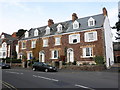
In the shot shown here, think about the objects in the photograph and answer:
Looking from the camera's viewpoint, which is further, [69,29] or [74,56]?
[69,29]

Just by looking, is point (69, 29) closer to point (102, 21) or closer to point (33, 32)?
point (102, 21)

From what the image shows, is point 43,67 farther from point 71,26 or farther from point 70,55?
point 71,26

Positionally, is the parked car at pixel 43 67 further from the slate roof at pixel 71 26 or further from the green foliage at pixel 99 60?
the slate roof at pixel 71 26

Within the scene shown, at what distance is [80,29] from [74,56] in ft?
20.1

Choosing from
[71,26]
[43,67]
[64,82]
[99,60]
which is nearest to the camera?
[64,82]

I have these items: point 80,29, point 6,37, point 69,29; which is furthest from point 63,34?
point 6,37

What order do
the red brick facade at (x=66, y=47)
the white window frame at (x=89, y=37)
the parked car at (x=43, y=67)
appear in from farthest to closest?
the white window frame at (x=89, y=37)
the red brick facade at (x=66, y=47)
the parked car at (x=43, y=67)

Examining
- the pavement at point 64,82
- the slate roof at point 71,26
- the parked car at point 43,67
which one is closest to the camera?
the pavement at point 64,82

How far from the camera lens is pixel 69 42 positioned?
34.3m

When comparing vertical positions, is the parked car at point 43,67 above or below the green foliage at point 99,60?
below

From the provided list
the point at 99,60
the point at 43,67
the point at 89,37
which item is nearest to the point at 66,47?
the point at 89,37

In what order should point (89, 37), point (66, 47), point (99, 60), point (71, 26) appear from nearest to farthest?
1. point (99, 60)
2. point (89, 37)
3. point (66, 47)
4. point (71, 26)

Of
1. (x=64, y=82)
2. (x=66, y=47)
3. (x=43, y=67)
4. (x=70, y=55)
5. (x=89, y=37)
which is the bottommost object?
(x=64, y=82)

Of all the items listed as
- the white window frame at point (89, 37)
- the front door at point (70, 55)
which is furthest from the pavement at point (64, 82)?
the front door at point (70, 55)
